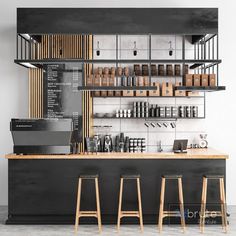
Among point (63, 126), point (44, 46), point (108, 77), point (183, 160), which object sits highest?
point (44, 46)

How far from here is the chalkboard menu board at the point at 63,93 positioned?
884 centimetres

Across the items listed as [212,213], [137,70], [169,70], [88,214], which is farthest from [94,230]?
[169,70]

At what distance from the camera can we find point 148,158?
714cm

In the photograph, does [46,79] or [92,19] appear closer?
[92,19]

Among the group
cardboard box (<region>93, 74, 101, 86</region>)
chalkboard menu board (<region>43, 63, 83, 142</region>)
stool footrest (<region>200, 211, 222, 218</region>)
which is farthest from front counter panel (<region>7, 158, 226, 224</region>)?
chalkboard menu board (<region>43, 63, 83, 142</region>)

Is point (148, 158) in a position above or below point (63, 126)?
below

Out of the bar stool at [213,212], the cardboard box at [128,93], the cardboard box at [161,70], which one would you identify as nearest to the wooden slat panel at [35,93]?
the cardboard box at [128,93]

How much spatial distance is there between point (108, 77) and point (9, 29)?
2194 mm

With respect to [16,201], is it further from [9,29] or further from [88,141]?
[9,29]

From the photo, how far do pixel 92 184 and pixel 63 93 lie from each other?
2273 mm

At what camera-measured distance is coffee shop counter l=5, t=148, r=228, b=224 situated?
717 cm

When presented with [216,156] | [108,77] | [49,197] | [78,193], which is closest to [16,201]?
[49,197]

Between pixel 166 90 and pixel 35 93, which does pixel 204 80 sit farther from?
pixel 35 93

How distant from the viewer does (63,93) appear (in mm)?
8883
